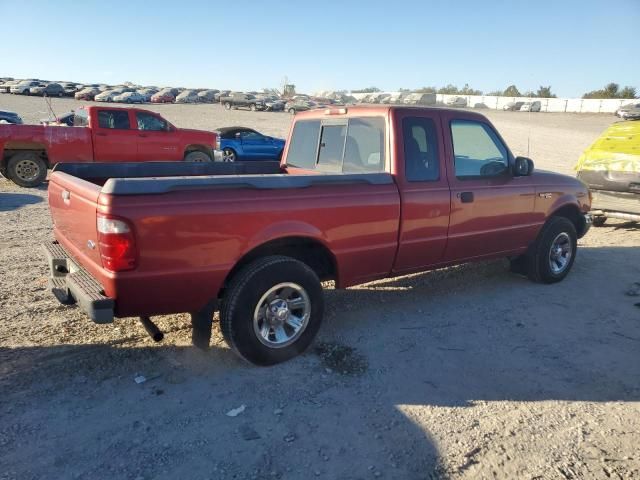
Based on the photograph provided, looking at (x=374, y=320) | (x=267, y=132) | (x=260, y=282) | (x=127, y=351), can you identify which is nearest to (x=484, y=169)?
(x=374, y=320)

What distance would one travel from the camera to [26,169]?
431 inches

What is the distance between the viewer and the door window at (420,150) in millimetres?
4371

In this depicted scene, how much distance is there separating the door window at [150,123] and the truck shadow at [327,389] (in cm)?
896

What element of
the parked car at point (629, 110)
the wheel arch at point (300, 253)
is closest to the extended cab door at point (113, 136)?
the wheel arch at point (300, 253)

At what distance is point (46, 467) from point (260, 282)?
1.64 m

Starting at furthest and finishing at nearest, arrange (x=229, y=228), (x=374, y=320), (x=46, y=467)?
(x=374, y=320)
(x=229, y=228)
(x=46, y=467)

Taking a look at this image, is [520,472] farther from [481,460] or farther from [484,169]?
[484,169]

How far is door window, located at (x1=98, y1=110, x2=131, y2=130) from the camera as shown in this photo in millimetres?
11531

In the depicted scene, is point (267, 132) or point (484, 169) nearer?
point (484, 169)

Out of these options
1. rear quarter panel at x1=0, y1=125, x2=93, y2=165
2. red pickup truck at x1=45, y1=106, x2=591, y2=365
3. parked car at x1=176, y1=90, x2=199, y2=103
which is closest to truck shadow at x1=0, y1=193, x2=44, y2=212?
rear quarter panel at x1=0, y1=125, x2=93, y2=165

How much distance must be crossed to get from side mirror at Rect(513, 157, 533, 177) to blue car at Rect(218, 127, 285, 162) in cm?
1038

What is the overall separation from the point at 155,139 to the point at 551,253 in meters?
9.75

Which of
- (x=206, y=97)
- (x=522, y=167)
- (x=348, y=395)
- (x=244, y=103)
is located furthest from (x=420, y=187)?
(x=206, y=97)

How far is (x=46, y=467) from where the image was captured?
2641 mm
